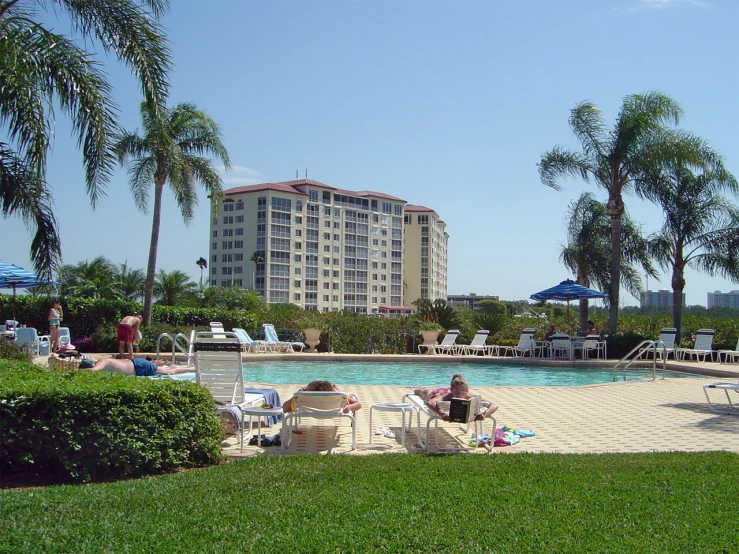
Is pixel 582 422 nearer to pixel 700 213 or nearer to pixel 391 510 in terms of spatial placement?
pixel 391 510

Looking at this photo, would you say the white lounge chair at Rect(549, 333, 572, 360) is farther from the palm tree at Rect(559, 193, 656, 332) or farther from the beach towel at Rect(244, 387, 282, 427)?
the beach towel at Rect(244, 387, 282, 427)

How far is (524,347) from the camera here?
21.4 metres

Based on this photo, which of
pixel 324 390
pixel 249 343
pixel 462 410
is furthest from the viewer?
pixel 249 343

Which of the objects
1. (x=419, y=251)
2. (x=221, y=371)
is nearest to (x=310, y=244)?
(x=419, y=251)

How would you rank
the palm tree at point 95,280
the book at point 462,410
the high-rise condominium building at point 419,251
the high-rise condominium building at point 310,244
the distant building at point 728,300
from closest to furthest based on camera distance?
the book at point 462,410
the distant building at point 728,300
the palm tree at point 95,280
the high-rise condominium building at point 310,244
the high-rise condominium building at point 419,251

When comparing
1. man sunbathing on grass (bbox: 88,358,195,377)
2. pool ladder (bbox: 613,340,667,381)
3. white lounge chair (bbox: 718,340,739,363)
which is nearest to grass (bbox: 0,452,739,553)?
man sunbathing on grass (bbox: 88,358,195,377)

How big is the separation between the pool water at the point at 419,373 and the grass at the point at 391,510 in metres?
10.1

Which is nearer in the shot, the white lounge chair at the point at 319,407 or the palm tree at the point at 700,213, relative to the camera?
the white lounge chair at the point at 319,407

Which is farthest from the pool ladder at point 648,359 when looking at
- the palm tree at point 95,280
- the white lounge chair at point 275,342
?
the palm tree at point 95,280

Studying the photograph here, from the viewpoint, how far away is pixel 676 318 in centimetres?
2319

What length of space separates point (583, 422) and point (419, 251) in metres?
117

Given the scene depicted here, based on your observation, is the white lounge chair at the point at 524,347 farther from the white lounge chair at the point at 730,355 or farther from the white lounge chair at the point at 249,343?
the white lounge chair at the point at 249,343

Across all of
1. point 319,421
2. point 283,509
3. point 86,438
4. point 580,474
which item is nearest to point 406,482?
point 283,509

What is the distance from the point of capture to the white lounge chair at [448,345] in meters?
22.2
